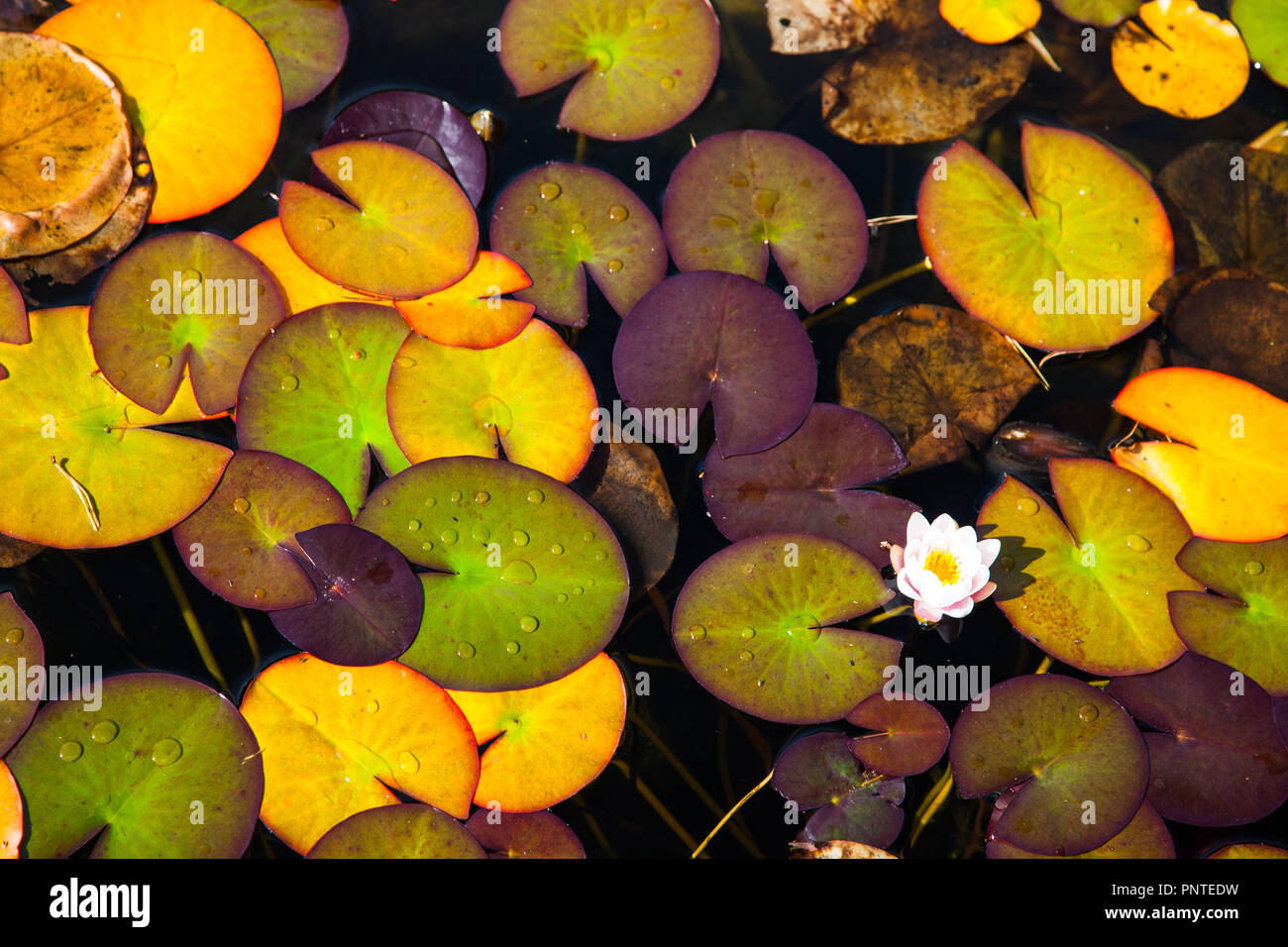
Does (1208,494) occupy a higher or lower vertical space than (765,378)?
lower

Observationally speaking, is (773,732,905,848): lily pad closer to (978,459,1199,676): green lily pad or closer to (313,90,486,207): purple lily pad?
(978,459,1199,676): green lily pad

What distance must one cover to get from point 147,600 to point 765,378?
1933mm

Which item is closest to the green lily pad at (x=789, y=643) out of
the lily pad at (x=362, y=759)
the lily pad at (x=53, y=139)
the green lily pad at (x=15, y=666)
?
the lily pad at (x=362, y=759)

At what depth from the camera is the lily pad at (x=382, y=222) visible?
89.3 inches

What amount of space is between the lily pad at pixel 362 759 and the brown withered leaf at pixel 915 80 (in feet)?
7.28

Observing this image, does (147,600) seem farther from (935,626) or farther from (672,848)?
(935,626)

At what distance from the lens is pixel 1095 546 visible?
2.26 metres

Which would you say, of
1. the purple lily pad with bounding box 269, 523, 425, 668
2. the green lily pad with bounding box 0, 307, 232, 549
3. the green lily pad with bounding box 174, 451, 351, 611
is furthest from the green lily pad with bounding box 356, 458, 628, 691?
the green lily pad with bounding box 0, 307, 232, 549

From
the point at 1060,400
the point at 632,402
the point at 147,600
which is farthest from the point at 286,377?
the point at 1060,400

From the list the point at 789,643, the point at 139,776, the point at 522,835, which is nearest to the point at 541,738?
the point at 522,835

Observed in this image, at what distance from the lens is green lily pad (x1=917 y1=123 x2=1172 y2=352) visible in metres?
2.39

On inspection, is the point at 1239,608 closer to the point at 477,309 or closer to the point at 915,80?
the point at 915,80

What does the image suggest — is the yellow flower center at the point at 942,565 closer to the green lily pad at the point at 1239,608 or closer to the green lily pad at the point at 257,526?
the green lily pad at the point at 1239,608

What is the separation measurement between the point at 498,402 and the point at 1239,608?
2229mm
